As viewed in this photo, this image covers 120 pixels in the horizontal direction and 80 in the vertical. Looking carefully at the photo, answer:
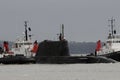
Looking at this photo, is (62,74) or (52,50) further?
(52,50)

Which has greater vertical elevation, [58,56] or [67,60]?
[58,56]

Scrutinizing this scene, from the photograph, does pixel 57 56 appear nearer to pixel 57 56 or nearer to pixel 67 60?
pixel 57 56

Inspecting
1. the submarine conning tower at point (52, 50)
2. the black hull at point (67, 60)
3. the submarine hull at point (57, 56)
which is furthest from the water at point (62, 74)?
the submarine conning tower at point (52, 50)

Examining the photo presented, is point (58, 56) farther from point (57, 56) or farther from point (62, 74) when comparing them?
point (62, 74)

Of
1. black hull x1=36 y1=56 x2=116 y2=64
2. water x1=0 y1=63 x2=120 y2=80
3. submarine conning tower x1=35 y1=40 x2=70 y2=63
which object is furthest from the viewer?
submarine conning tower x1=35 y1=40 x2=70 y2=63

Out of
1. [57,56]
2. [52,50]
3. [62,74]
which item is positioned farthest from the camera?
[52,50]

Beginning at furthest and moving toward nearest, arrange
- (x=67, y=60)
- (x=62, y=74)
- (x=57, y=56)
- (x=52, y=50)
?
(x=52, y=50)
(x=57, y=56)
(x=67, y=60)
(x=62, y=74)

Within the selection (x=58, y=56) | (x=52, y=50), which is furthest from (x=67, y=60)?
(x=52, y=50)

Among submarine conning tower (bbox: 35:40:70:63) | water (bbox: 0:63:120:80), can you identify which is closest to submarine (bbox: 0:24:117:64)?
submarine conning tower (bbox: 35:40:70:63)

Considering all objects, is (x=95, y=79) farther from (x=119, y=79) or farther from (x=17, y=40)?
(x=17, y=40)

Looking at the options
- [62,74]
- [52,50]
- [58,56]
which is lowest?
[62,74]

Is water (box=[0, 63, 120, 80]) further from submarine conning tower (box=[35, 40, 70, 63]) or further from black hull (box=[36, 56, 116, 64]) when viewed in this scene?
submarine conning tower (box=[35, 40, 70, 63])

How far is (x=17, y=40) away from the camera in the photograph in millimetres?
68750

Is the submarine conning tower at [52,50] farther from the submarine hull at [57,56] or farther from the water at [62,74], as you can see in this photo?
the water at [62,74]
